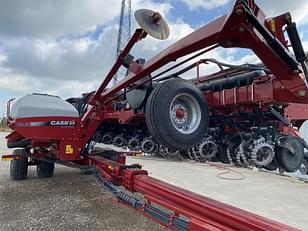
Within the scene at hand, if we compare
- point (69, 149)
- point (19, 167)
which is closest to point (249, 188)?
point (69, 149)

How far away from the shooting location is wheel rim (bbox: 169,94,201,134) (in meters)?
2.35

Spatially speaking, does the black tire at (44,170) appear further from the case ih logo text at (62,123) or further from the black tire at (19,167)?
the case ih logo text at (62,123)

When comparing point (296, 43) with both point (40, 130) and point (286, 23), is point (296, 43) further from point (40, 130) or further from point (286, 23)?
point (40, 130)

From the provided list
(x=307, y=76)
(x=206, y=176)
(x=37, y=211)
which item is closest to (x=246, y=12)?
(x=307, y=76)

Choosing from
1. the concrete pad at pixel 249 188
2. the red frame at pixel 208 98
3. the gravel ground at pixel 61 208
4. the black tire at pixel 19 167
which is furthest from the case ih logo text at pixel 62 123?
the concrete pad at pixel 249 188

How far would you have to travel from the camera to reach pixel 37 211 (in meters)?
3.56

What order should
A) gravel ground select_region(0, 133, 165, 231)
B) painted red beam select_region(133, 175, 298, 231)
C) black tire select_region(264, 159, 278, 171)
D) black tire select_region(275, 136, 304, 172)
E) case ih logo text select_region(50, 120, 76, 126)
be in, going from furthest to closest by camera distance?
black tire select_region(264, 159, 278, 171) < black tire select_region(275, 136, 304, 172) < case ih logo text select_region(50, 120, 76, 126) < gravel ground select_region(0, 133, 165, 231) < painted red beam select_region(133, 175, 298, 231)

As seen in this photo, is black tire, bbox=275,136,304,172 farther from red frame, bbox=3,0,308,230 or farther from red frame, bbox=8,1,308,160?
red frame, bbox=3,0,308,230

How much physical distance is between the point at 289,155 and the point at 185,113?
2730 millimetres

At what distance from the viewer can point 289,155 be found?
4.40 m

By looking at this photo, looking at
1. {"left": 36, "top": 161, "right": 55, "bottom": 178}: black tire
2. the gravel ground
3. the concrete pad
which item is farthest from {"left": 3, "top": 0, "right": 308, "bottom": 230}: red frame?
{"left": 36, "top": 161, "right": 55, "bottom": 178}: black tire

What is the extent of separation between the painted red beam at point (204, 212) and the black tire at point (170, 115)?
1.23 feet

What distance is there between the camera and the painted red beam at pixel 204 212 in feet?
4.80

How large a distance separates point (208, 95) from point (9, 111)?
10.5 feet
